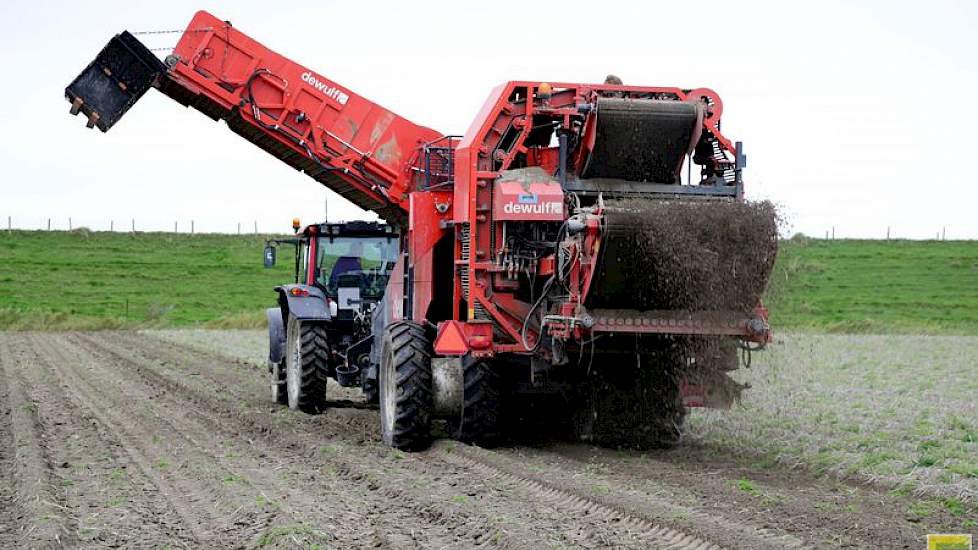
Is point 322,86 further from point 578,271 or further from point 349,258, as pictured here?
point 578,271

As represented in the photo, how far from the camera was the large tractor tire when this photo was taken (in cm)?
1085

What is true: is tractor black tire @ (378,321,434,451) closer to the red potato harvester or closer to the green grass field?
the red potato harvester

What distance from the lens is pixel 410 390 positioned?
11.1 m

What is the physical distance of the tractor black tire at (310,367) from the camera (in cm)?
1473

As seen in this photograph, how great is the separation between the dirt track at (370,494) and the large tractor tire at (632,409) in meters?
0.39

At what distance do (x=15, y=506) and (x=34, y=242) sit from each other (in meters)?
55.6

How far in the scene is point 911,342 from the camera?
30562mm

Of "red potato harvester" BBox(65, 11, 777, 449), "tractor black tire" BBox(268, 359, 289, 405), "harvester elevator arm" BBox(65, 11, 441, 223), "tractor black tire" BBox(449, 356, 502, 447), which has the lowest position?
"tractor black tire" BBox(268, 359, 289, 405)

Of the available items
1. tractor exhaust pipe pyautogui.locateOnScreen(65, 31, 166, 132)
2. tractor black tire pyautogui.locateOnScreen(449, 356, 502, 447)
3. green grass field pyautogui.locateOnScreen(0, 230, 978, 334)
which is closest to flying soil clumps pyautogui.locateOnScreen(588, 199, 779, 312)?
tractor black tire pyautogui.locateOnScreen(449, 356, 502, 447)

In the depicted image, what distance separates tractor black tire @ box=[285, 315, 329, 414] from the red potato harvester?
5.63 ft

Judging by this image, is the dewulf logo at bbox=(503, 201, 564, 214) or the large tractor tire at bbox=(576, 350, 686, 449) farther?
the large tractor tire at bbox=(576, 350, 686, 449)

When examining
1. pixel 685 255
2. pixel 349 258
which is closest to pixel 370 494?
pixel 685 255

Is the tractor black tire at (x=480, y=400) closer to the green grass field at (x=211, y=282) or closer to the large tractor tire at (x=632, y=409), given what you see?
the large tractor tire at (x=632, y=409)

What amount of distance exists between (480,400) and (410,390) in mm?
655
